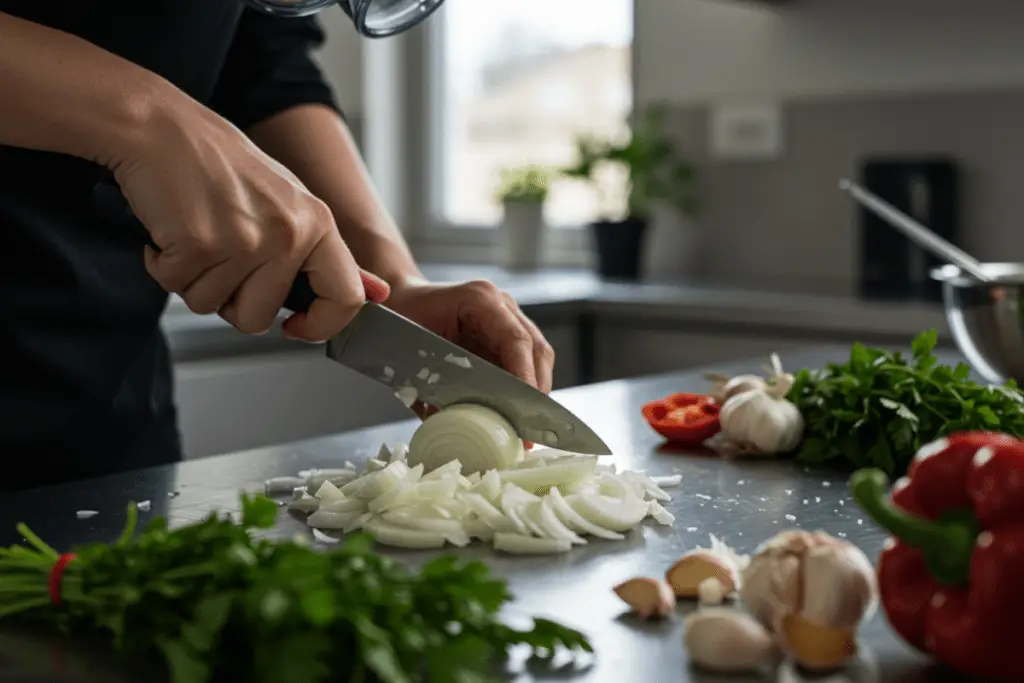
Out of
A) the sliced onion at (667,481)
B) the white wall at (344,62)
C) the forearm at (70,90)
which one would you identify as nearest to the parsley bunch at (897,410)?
the sliced onion at (667,481)

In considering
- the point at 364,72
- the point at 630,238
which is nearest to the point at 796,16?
the point at 630,238

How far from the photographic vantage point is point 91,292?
1294 mm

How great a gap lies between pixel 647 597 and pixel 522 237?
2498 millimetres

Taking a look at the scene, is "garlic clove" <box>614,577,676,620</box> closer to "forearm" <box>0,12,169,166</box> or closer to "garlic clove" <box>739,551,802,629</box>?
"garlic clove" <box>739,551,802,629</box>

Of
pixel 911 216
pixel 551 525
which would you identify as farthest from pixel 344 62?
pixel 551 525

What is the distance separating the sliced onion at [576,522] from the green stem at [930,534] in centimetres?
29

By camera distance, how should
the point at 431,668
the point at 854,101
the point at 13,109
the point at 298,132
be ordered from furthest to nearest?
1. the point at 854,101
2. the point at 298,132
3. the point at 13,109
4. the point at 431,668

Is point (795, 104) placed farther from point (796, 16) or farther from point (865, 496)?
point (865, 496)

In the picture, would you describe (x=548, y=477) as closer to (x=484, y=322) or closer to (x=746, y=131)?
(x=484, y=322)

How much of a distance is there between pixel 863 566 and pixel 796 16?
2.39m

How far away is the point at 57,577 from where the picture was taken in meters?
0.69

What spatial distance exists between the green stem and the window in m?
2.60

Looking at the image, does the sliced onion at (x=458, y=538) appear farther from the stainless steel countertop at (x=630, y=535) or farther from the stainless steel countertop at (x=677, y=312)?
the stainless steel countertop at (x=677, y=312)

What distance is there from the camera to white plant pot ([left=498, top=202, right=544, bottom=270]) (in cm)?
317
